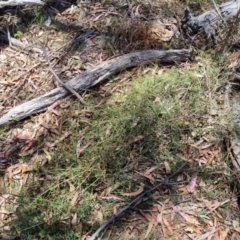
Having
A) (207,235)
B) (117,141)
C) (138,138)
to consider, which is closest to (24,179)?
(117,141)

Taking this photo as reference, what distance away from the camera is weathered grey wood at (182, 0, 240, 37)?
157 inches

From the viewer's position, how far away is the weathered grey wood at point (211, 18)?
399cm

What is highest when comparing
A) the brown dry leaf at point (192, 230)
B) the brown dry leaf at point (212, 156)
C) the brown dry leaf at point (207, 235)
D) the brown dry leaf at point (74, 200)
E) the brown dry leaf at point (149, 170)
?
the brown dry leaf at point (74, 200)

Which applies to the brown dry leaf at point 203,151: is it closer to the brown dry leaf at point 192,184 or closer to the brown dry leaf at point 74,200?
the brown dry leaf at point 192,184

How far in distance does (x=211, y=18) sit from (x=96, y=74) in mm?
1463

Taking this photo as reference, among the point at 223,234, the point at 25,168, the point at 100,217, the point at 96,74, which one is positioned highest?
the point at 96,74

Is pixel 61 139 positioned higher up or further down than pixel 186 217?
higher up

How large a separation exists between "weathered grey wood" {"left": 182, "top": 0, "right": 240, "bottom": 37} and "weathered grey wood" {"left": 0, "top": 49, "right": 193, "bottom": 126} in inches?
14.6

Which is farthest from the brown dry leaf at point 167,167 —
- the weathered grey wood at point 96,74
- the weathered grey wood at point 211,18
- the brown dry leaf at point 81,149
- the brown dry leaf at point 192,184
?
the weathered grey wood at point 211,18

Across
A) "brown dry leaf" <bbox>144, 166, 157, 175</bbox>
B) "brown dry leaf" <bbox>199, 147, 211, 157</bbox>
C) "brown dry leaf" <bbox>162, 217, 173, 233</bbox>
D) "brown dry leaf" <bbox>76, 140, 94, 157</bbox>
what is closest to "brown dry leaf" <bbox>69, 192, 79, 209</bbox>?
"brown dry leaf" <bbox>76, 140, 94, 157</bbox>

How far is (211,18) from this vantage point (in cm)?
401

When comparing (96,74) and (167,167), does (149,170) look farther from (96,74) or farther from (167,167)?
(96,74)

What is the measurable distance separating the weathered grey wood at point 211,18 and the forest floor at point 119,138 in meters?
0.13

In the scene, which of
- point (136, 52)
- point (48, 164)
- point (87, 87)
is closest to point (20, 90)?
point (87, 87)
